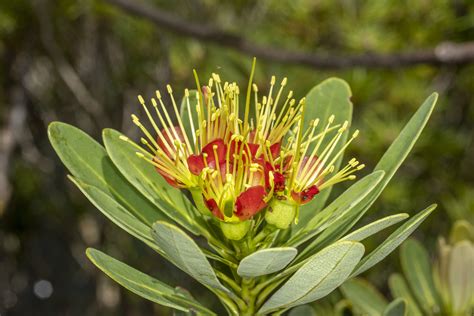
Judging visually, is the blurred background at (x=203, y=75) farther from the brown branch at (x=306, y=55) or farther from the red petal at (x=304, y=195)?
the red petal at (x=304, y=195)

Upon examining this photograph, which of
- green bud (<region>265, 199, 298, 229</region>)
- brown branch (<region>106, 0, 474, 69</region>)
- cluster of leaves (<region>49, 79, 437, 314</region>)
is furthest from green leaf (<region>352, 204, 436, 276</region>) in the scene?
brown branch (<region>106, 0, 474, 69</region>)

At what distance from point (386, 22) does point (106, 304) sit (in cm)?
142

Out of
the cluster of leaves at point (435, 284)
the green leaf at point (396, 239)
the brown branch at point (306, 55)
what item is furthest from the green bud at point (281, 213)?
the brown branch at point (306, 55)

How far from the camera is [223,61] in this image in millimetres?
2244

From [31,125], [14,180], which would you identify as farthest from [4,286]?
[31,125]

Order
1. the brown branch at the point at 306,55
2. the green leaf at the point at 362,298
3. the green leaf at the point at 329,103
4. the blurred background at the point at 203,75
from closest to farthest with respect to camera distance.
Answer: the green leaf at the point at 329,103 < the green leaf at the point at 362,298 < the brown branch at the point at 306,55 < the blurred background at the point at 203,75

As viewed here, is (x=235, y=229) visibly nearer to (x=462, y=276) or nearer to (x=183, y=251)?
(x=183, y=251)

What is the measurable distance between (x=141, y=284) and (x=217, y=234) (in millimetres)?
142

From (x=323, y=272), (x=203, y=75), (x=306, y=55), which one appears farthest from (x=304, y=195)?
(x=203, y=75)

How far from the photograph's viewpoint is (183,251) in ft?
2.13

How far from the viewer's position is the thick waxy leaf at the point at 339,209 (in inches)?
29.2

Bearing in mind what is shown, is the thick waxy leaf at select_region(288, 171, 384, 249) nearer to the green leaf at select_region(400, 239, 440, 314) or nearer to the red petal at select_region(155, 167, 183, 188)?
the red petal at select_region(155, 167, 183, 188)

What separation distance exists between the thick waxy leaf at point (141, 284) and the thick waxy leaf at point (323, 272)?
114mm

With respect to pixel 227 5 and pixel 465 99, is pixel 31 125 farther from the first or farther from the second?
pixel 465 99
